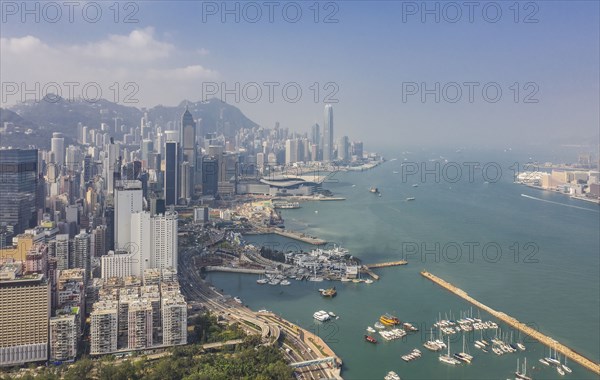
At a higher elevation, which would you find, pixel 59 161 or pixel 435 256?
pixel 59 161

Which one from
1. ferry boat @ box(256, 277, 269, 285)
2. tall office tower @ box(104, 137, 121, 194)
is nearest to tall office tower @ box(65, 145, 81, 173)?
tall office tower @ box(104, 137, 121, 194)

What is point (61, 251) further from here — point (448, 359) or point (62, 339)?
point (448, 359)

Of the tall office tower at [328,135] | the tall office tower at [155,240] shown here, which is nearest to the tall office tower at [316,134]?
the tall office tower at [328,135]

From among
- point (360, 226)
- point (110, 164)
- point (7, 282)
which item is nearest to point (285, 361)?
point (7, 282)

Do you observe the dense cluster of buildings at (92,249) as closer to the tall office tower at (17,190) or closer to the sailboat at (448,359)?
the tall office tower at (17,190)

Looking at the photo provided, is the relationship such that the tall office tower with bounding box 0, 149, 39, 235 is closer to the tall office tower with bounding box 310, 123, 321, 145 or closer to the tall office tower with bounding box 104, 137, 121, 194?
the tall office tower with bounding box 104, 137, 121, 194

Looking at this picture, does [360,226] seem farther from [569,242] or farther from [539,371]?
[539,371]
